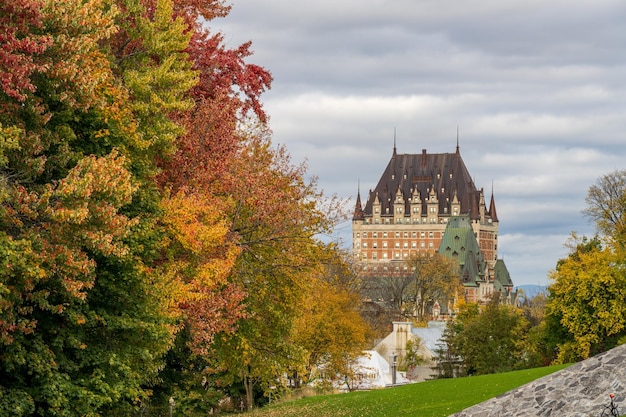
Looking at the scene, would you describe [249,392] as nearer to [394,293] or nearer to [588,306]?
[588,306]

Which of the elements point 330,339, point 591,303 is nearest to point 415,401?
point 330,339

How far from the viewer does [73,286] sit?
1761cm

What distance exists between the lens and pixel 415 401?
39562mm

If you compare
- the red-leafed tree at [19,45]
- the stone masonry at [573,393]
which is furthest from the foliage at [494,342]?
the red-leafed tree at [19,45]

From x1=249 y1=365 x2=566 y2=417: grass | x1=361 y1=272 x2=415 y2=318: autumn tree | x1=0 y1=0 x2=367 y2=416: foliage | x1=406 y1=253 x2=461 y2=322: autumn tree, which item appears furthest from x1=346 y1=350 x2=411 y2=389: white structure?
x1=406 y1=253 x2=461 y2=322: autumn tree

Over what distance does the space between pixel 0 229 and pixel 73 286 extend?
1.63 metres

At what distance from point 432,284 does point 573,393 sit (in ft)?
353

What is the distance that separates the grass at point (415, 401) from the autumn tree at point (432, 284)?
8661 cm

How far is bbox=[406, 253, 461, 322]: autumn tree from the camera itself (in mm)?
134875

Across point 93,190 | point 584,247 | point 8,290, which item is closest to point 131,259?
point 93,190

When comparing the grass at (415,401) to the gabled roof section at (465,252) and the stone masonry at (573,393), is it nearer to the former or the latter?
the stone masonry at (573,393)

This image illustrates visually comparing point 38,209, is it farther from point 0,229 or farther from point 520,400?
point 520,400

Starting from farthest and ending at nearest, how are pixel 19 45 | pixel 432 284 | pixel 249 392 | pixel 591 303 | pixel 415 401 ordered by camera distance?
pixel 432 284 < pixel 591 303 < pixel 249 392 < pixel 415 401 < pixel 19 45

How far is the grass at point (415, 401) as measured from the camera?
35.3 m
